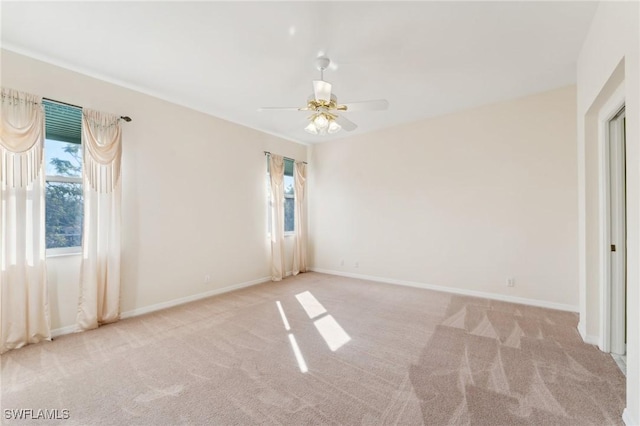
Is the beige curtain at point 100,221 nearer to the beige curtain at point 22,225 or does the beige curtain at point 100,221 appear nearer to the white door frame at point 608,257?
the beige curtain at point 22,225

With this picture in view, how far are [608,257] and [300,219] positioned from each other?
14.5ft

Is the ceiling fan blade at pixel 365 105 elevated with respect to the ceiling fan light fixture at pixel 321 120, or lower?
elevated

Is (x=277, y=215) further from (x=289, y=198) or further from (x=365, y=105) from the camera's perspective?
(x=365, y=105)

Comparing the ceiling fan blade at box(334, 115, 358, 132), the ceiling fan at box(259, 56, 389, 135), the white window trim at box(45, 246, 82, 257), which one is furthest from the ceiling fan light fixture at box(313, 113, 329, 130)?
the white window trim at box(45, 246, 82, 257)

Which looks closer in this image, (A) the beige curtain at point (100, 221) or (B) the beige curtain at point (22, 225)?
(B) the beige curtain at point (22, 225)

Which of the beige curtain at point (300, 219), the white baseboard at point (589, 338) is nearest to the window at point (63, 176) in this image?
the beige curtain at point (300, 219)

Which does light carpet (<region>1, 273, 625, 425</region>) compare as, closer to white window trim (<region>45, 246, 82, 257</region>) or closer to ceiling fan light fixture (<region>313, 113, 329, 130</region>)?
white window trim (<region>45, 246, 82, 257</region>)

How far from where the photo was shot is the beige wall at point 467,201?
135 inches

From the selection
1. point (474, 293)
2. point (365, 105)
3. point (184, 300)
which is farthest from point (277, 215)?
point (474, 293)

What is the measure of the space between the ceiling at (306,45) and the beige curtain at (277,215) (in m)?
1.59

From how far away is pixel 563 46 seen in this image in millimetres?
2512

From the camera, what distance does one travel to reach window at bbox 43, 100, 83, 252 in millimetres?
2711

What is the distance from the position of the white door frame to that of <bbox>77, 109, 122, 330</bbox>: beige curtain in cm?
489

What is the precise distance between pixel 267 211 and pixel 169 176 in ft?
5.94
